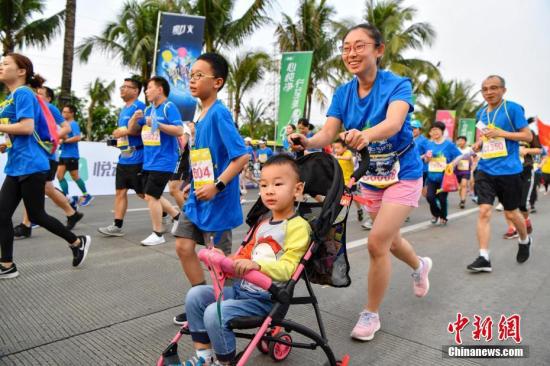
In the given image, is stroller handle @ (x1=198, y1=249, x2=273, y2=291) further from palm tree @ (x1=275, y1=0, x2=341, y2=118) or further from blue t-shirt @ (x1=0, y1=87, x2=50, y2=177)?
palm tree @ (x1=275, y1=0, x2=341, y2=118)

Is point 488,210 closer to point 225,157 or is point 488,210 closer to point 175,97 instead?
point 225,157

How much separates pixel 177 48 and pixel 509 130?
949cm

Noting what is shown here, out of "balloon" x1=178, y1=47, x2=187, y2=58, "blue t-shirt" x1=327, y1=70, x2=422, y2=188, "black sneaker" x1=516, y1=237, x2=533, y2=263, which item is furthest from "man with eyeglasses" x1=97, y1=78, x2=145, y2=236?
"balloon" x1=178, y1=47, x2=187, y2=58

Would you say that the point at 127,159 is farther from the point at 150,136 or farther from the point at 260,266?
the point at 260,266

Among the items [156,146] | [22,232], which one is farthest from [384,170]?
[22,232]

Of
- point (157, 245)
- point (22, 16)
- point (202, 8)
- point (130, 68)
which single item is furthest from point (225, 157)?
point (22, 16)

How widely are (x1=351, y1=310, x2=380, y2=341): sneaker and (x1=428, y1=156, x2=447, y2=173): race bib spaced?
5.04m

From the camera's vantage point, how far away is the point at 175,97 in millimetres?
11695

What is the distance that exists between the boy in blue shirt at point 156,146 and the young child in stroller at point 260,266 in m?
2.84

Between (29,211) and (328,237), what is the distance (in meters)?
2.92

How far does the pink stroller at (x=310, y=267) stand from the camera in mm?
1784

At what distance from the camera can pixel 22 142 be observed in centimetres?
364

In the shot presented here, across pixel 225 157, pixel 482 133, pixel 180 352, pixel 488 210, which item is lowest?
pixel 180 352

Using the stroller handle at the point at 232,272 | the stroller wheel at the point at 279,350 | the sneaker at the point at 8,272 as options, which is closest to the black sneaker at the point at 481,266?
the stroller wheel at the point at 279,350
